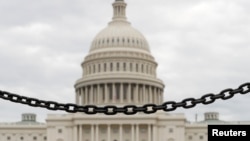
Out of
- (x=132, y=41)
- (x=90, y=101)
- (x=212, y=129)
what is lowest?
(x=212, y=129)

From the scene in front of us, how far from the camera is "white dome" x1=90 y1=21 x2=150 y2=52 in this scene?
143125 millimetres

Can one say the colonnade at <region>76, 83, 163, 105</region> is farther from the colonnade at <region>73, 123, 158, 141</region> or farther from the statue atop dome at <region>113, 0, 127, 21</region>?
the statue atop dome at <region>113, 0, 127, 21</region>

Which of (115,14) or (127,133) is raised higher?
(115,14)

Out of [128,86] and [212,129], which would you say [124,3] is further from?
[212,129]

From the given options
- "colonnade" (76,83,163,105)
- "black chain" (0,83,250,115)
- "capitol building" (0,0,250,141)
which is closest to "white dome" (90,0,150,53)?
"capitol building" (0,0,250,141)

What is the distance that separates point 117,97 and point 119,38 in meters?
13.2

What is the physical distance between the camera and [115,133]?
12800cm

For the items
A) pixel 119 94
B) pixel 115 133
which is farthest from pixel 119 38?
pixel 115 133

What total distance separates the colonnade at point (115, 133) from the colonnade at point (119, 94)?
7531 mm

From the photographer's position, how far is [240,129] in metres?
19.0

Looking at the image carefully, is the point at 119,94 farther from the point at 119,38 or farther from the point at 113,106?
the point at 113,106

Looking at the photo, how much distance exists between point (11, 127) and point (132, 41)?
1030 inches

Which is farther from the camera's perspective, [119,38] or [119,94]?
[119,38]

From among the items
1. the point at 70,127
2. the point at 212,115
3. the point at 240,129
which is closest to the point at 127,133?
the point at 70,127
